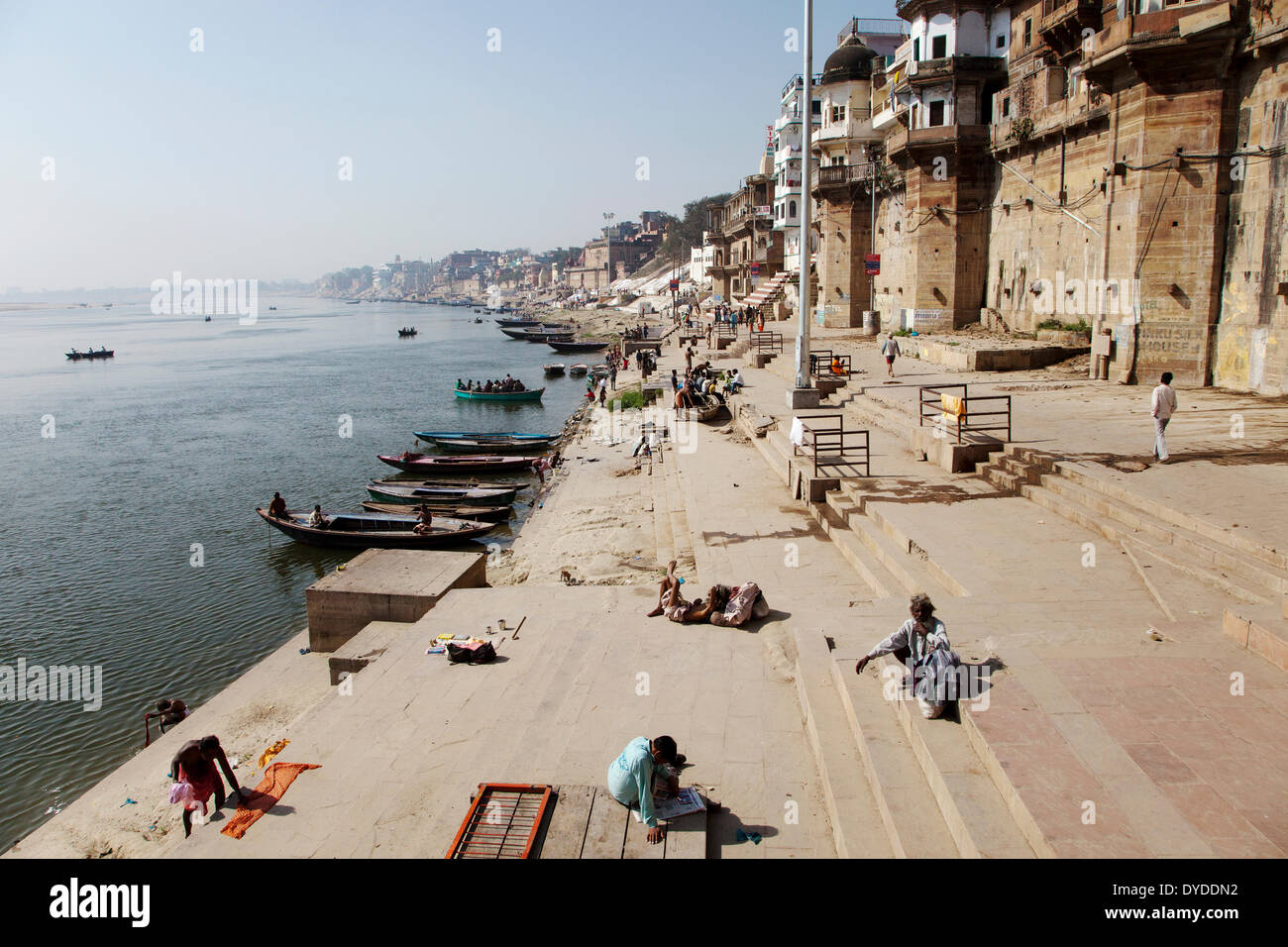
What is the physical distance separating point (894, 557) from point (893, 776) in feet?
14.6

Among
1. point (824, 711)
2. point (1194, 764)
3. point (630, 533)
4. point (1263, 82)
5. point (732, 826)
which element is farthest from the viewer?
point (630, 533)

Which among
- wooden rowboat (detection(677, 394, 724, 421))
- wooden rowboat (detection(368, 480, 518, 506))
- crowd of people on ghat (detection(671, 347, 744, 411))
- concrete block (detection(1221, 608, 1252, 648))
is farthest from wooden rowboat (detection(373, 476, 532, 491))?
concrete block (detection(1221, 608, 1252, 648))

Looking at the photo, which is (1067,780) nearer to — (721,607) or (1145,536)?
(721,607)

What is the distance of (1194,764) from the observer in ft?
15.7

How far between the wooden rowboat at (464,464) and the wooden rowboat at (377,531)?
21.7ft

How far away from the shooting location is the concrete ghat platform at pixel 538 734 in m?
5.49

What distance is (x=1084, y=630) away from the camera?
684 cm

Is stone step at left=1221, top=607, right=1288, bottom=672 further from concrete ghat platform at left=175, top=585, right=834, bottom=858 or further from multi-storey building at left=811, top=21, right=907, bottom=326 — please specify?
multi-storey building at left=811, top=21, right=907, bottom=326

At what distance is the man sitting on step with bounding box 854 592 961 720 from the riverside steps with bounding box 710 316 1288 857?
0.52 ft

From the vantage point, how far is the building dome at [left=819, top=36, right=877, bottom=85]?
40.3 metres

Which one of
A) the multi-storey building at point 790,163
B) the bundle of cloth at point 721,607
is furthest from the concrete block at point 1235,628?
the multi-storey building at point 790,163
